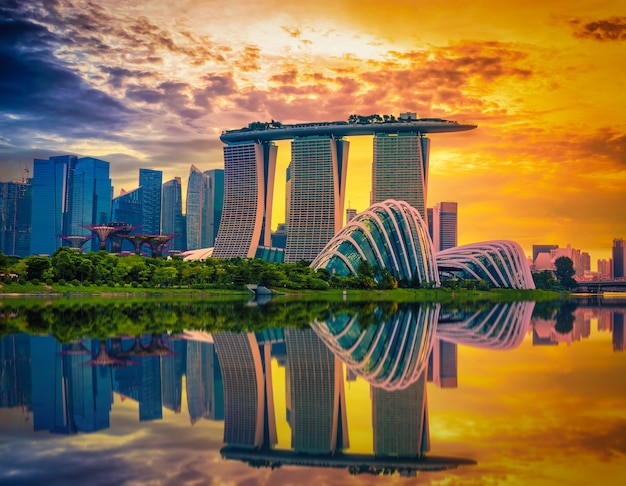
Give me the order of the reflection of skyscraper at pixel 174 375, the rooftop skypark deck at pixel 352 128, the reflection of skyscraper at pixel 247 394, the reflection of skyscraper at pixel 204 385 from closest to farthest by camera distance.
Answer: the reflection of skyscraper at pixel 247 394, the reflection of skyscraper at pixel 204 385, the reflection of skyscraper at pixel 174 375, the rooftop skypark deck at pixel 352 128

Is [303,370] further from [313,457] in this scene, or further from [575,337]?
[575,337]

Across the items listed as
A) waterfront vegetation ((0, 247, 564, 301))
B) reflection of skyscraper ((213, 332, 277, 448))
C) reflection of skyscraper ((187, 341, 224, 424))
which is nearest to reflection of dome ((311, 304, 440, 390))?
reflection of skyscraper ((213, 332, 277, 448))

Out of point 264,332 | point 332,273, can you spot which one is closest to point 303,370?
point 264,332

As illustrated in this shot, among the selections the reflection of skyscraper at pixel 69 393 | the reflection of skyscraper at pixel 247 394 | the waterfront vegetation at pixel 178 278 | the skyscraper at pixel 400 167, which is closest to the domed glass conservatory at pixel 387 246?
the waterfront vegetation at pixel 178 278

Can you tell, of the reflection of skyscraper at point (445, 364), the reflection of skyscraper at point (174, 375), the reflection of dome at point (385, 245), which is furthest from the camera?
the reflection of dome at point (385, 245)

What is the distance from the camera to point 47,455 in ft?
45.9

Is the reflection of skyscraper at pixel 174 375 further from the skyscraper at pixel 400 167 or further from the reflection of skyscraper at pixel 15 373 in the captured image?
the skyscraper at pixel 400 167

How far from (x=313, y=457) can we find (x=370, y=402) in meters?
4.81

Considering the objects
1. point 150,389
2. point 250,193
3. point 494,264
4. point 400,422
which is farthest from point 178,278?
point 250,193

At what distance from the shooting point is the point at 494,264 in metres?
148

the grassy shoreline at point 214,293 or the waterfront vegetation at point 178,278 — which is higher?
the waterfront vegetation at point 178,278

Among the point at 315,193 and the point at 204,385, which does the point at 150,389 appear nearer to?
the point at 204,385

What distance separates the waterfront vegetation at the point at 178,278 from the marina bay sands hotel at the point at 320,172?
6200cm

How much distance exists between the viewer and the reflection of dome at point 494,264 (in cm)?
14788
